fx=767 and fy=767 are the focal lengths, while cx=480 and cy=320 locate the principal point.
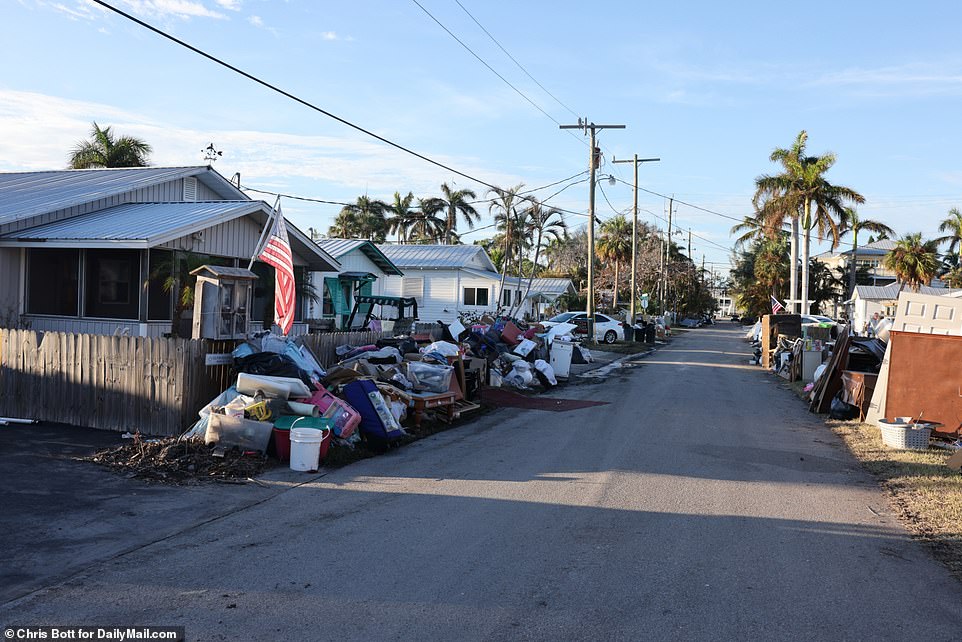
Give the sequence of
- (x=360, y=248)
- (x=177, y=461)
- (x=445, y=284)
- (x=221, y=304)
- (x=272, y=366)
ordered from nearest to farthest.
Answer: (x=177, y=461) → (x=272, y=366) → (x=221, y=304) → (x=360, y=248) → (x=445, y=284)

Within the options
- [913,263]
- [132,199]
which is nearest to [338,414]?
[132,199]

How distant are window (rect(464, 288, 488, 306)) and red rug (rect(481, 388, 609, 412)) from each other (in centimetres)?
2545

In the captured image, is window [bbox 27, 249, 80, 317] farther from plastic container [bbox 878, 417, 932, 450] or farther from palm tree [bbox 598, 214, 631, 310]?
palm tree [bbox 598, 214, 631, 310]

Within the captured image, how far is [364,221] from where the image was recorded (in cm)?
6656

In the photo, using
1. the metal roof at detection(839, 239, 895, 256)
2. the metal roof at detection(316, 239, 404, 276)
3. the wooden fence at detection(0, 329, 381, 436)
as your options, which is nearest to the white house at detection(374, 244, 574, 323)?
the metal roof at detection(316, 239, 404, 276)

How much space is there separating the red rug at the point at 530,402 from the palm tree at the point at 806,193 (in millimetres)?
31093

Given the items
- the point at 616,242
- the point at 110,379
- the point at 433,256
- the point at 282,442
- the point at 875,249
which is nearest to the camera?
the point at 282,442

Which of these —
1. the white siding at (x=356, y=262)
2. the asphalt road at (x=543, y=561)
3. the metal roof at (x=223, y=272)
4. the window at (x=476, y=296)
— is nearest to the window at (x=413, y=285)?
the window at (x=476, y=296)

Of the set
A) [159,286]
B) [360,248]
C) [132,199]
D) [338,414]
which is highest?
[132,199]

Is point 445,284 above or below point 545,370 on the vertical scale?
above

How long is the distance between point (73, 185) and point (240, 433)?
44.1 feet

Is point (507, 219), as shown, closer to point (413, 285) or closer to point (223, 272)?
point (413, 285)

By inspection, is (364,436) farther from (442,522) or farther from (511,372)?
(511,372)

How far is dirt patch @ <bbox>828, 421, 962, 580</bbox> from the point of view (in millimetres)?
7094
